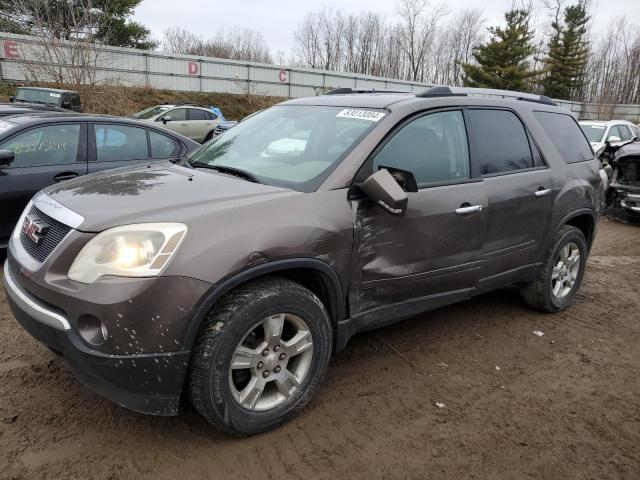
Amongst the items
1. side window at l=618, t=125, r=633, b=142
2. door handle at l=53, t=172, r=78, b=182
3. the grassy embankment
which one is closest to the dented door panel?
door handle at l=53, t=172, r=78, b=182

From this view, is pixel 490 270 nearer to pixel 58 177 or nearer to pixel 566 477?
pixel 566 477

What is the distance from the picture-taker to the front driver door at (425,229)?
2.98m

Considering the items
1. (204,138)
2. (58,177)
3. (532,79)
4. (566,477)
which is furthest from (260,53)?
(566,477)

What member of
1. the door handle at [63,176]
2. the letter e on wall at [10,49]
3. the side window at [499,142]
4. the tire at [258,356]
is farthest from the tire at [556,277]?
the letter e on wall at [10,49]

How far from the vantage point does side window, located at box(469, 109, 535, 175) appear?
11.9ft

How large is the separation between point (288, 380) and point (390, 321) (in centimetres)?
85

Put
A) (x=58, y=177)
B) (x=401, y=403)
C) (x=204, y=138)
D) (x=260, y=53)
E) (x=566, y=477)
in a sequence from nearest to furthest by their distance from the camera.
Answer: (x=566, y=477), (x=401, y=403), (x=58, y=177), (x=204, y=138), (x=260, y=53)

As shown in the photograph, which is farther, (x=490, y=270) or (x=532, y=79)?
(x=532, y=79)

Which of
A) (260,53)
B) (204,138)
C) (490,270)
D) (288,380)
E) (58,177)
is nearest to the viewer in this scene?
(288,380)

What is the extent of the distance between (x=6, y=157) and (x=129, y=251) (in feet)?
11.4

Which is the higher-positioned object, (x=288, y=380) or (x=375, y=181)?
(x=375, y=181)

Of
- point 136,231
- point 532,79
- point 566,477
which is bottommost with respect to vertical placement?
point 566,477

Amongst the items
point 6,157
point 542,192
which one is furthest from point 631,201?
point 6,157

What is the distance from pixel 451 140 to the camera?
349cm
